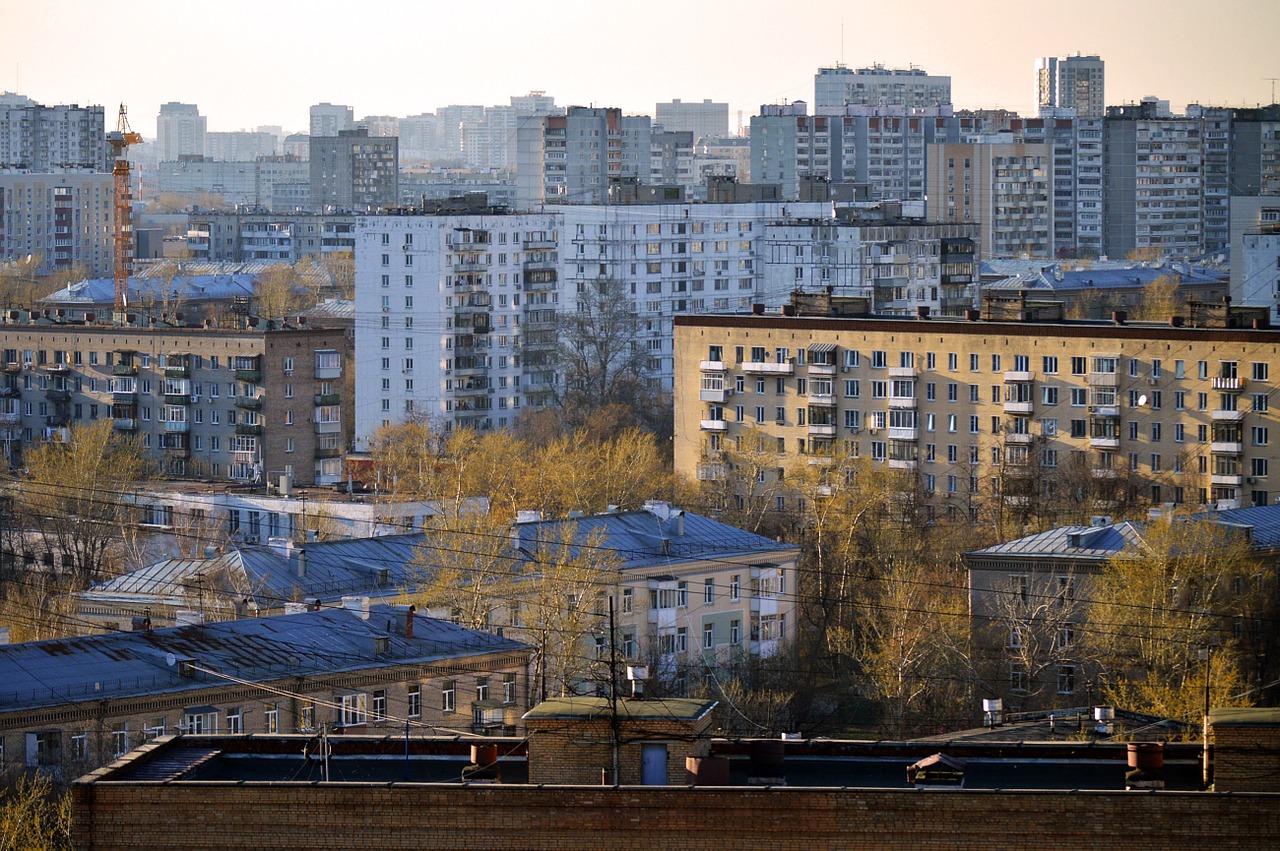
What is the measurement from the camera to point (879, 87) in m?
166

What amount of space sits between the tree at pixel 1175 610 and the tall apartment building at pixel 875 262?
3678 centimetres

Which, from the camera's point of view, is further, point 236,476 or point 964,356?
point 236,476

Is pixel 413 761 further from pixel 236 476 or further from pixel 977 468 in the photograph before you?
pixel 236 476

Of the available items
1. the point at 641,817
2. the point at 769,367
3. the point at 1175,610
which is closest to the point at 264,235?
the point at 769,367

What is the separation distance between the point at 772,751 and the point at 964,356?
110ft

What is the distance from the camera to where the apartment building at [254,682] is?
24812 millimetres

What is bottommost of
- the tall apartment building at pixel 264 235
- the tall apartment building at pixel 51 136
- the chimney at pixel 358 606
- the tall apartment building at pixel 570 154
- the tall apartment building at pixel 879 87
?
the chimney at pixel 358 606

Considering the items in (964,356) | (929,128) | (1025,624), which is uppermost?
(929,128)

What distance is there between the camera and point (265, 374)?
54906mm

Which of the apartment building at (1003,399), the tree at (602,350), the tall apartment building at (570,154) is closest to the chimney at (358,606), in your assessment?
the apartment building at (1003,399)

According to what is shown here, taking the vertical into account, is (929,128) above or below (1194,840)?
above

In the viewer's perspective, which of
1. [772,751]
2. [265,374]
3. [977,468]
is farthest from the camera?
[265,374]

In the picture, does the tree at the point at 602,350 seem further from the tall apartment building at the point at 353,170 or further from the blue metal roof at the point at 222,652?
the tall apartment building at the point at 353,170

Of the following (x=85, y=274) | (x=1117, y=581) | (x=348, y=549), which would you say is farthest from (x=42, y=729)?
(x=85, y=274)
